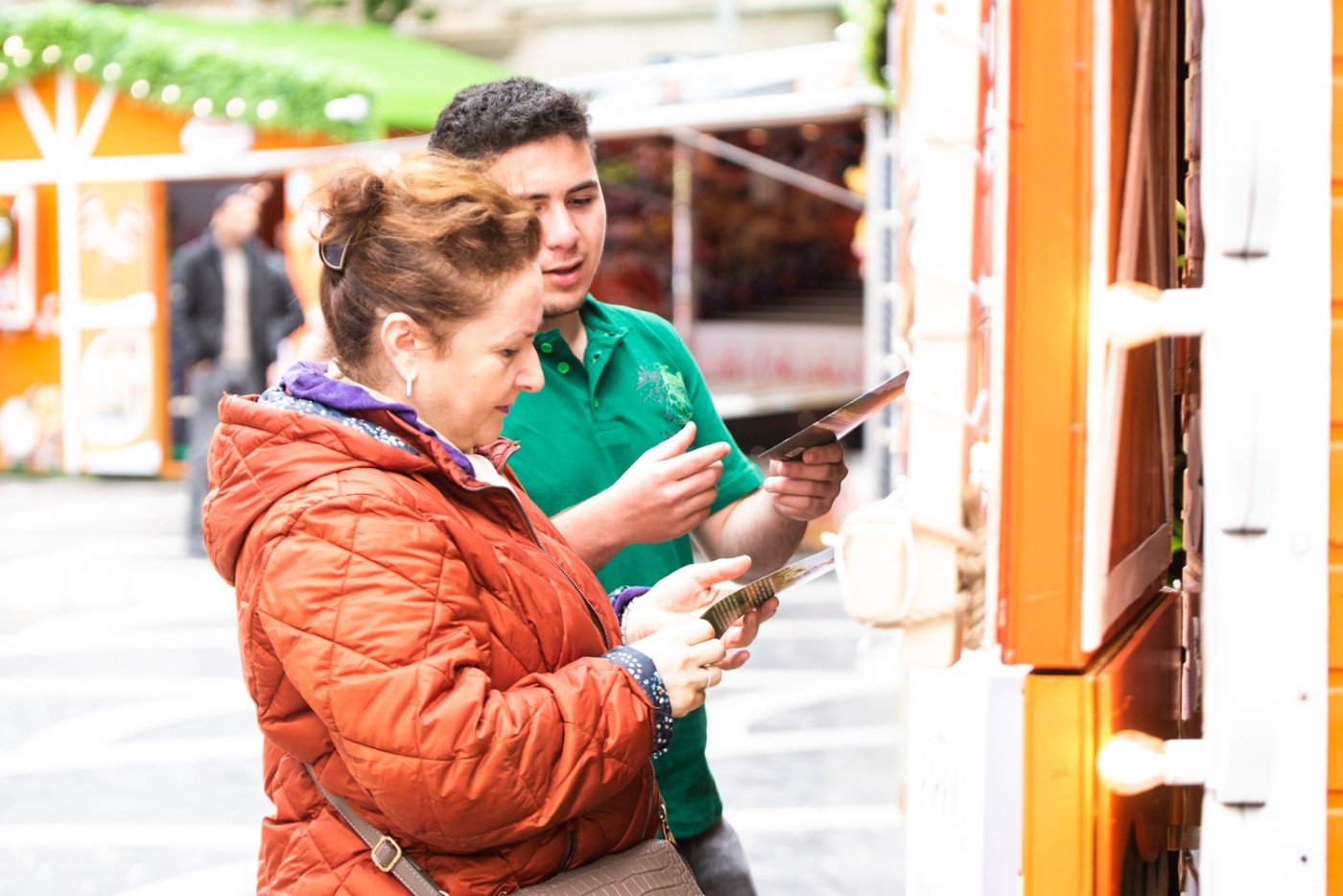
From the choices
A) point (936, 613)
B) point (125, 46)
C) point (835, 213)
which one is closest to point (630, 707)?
point (936, 613)

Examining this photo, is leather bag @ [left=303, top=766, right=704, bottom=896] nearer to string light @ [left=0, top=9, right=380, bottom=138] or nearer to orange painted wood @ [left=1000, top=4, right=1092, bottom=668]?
orange painted wood @ [left=1000, top=4, right=1092, bottom=668]

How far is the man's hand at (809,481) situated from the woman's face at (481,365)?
56 cm

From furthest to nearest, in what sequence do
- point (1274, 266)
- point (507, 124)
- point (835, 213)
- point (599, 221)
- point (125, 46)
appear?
point (835, 213) < point (125, 46) < point (599, 221) < point (507, 124) < point (1274, 266)

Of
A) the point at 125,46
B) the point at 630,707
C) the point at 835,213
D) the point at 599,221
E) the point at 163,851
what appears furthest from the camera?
the point at 835,213

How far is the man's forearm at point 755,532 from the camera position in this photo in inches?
93.7

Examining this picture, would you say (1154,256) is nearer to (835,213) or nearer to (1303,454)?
(1303,454)

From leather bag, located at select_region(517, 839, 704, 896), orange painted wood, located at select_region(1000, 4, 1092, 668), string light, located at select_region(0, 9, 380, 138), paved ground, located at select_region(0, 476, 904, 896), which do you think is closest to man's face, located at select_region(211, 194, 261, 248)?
paved ground, located at select_region(0, 476, 904, 896)

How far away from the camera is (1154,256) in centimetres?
172

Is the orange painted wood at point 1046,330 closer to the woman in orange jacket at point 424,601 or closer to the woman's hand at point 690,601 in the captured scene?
the woman in orange jacket at point 424,601

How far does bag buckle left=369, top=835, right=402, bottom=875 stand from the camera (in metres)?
1.61

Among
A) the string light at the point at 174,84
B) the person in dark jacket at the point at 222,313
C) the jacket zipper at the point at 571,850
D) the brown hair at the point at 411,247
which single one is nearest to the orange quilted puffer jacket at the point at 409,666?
the jacket zipper at the point at 571,850

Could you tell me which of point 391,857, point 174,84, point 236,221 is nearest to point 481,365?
point 391,857

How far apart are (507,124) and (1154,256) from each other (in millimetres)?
943

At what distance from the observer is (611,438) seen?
2.33 metres
